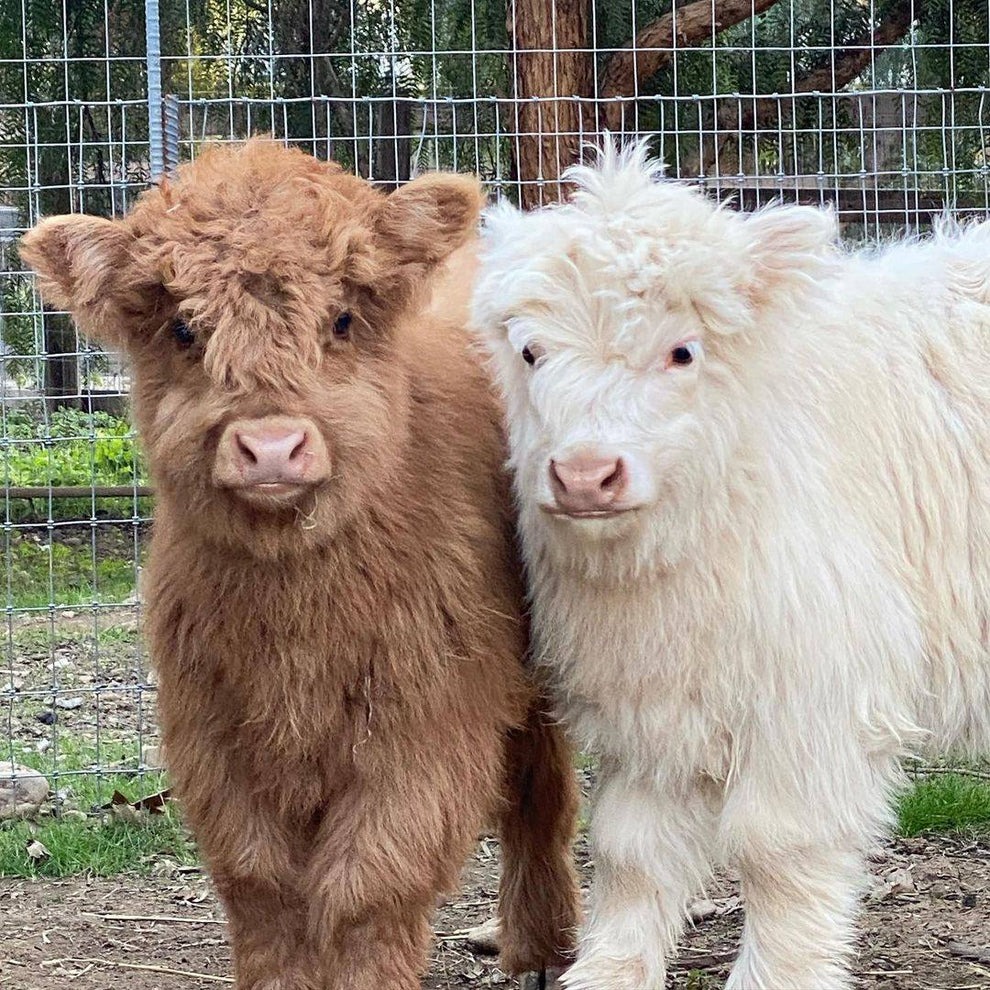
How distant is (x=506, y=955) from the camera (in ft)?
16.2

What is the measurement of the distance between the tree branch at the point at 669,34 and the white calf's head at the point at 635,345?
4.32 meters

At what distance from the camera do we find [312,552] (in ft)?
12.6

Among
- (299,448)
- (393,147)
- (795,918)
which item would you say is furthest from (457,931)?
(393,147)

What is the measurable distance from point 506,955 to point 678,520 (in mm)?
1865

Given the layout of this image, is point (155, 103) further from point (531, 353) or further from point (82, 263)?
point (531, 353)

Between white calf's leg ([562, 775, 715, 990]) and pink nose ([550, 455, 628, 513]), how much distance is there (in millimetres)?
866

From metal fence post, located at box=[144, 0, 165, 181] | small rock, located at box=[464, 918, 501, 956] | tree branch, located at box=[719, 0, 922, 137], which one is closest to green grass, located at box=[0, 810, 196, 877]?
small rock, located at box=[464, 918, 501, 956]

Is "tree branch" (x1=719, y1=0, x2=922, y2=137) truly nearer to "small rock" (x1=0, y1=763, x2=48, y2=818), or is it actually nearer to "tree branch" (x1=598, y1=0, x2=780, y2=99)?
"tree branch" (x1=598, y1=0, x2=780, y2=99)

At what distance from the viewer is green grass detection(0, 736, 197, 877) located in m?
5.93

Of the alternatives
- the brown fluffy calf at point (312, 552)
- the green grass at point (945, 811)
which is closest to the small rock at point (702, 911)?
the green grass at point (945, 811)

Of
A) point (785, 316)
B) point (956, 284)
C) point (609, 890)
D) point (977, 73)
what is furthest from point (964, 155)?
point (609, 890)

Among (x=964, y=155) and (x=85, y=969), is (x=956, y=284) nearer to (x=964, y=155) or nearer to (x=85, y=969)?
(x=85, y=969)

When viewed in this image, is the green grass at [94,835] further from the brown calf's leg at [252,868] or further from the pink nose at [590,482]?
the pink nose at [590,482]

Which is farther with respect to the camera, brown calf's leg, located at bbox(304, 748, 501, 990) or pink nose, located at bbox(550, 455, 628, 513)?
brown calf's leg, located at bbox(304, 748, 501, 990)
